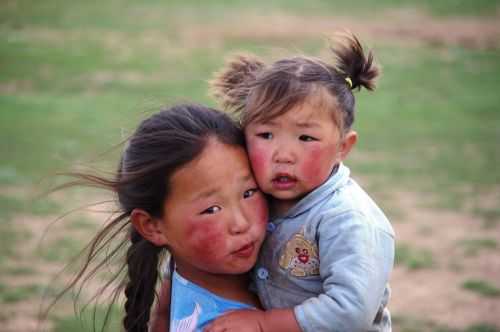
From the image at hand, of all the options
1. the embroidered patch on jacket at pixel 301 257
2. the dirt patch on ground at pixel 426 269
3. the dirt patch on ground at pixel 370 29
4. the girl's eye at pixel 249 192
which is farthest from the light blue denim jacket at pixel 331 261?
the dirt patch on ground at pixel 370 29

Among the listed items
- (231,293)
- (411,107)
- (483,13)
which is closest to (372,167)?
(411,107)

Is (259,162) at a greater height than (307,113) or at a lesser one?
lesser

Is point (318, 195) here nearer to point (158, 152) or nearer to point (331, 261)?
point (331, 261)

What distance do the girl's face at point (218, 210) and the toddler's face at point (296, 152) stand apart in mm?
58

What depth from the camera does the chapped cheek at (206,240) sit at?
7.02ft

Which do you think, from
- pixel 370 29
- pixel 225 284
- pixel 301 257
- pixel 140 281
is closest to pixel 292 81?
pixel 301 257

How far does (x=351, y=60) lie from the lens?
7.76 ft

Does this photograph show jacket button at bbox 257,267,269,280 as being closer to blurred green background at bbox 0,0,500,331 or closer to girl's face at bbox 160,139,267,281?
girl's face at bbox 160,139,267,281

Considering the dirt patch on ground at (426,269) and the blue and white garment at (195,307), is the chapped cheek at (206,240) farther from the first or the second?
the dirt patch on ground at (426,269)

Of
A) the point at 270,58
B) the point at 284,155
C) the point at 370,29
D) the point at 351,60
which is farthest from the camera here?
the point at 370,29

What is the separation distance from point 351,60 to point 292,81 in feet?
0.80

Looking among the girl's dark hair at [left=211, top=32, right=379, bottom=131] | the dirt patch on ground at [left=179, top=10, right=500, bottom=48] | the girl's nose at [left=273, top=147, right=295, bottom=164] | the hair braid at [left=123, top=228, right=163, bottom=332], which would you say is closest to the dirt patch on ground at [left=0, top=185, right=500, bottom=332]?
the hair braid at [left=123, top=228, right=163, bottom=332]

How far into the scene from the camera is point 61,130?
11.9 metres

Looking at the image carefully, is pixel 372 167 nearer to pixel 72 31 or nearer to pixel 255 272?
pixel 255 272
